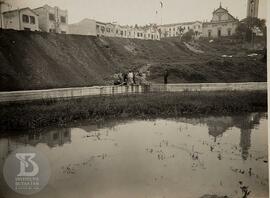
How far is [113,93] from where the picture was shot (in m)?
2.90

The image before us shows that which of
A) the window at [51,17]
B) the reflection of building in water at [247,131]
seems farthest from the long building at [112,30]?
the reflection of building in water at [247,131]

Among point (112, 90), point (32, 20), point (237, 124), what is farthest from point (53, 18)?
point (237, 124)

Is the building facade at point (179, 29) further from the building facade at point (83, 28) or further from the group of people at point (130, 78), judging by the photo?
the building facade at point (83, 28)

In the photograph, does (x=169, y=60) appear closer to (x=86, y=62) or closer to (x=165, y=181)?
(x=86, y=62)

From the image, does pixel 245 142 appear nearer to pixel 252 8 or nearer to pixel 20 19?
pixel 252 8

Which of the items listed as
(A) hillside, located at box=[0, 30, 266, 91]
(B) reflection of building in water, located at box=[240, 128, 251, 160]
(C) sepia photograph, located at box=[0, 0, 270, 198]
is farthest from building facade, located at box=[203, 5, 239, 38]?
(B) reflection of building in water, located at box=[240, 128, 251, 160]

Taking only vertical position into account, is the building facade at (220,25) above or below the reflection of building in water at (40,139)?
above

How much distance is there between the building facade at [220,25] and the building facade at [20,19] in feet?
4.63

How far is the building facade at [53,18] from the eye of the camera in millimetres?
2779

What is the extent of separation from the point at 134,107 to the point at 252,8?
125 centimetres

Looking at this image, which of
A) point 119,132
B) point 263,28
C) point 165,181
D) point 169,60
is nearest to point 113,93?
point 119,132

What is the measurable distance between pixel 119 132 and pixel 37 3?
126 cm

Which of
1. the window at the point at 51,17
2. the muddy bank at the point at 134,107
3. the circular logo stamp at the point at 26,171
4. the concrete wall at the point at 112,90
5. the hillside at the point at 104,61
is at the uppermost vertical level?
the window at the point at 51,17

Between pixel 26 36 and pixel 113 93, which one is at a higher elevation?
pixel 26 36
